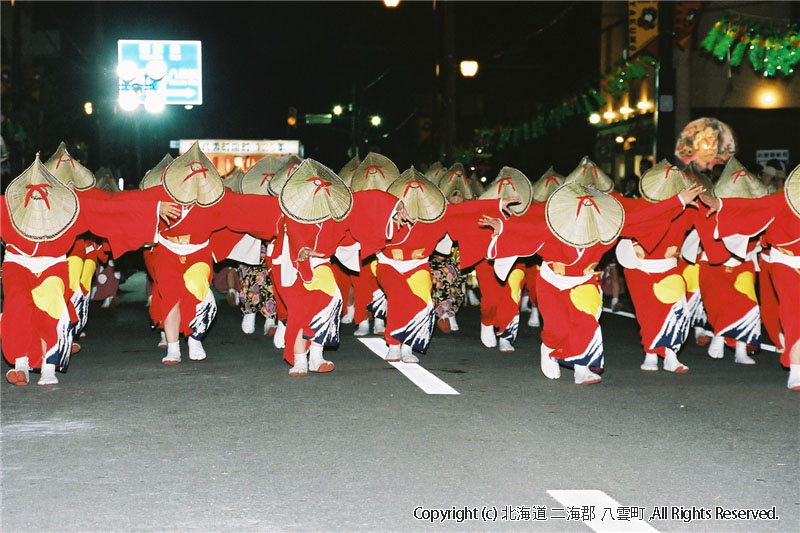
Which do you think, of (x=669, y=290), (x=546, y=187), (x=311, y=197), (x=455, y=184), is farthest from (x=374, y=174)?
(x=669, y=290)

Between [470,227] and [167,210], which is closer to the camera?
[167,210]

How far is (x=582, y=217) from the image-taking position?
27.9ft

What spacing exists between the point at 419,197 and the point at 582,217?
6.17 feet

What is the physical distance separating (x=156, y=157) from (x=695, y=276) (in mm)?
51718

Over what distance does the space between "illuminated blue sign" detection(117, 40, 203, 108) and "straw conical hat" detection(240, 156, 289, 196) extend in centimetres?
2350

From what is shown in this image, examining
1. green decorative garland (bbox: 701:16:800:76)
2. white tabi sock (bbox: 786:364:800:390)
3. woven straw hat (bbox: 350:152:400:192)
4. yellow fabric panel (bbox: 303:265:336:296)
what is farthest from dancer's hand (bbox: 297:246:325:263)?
green decorative garland (bbox: 701:16:800:76)

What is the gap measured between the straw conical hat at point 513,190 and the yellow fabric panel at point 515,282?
26.5 inches

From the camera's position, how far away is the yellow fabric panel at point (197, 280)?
382 inches

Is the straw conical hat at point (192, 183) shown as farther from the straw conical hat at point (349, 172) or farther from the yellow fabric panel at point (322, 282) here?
the straw conical hat at point (349, 172)

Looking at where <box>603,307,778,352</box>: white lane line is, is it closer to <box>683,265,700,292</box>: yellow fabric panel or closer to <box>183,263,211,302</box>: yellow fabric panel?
<box>683,265,700,292</box>: yellow fabric panel

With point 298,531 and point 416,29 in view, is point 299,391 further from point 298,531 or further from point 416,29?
point 416,29

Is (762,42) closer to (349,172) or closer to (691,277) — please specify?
(691,277)

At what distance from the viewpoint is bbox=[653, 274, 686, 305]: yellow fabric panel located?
9273 millimetres

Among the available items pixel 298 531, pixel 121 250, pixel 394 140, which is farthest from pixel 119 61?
pixel 298 531
